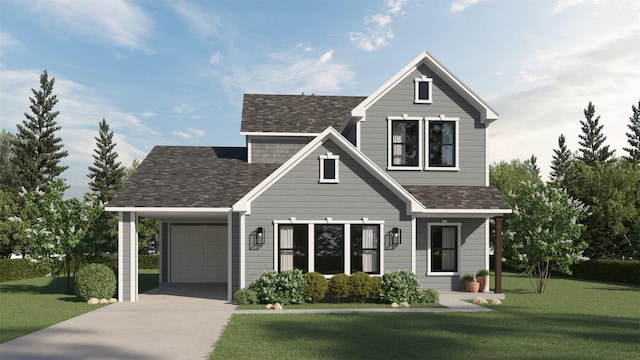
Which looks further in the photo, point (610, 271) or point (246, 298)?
point (610, 271)

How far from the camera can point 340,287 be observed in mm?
18125

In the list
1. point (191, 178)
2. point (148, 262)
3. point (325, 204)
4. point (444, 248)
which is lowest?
point (148, 262)

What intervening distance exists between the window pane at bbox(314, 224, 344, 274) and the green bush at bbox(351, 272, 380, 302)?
1070 mm

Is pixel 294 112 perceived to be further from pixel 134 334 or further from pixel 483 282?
pixel 134 334

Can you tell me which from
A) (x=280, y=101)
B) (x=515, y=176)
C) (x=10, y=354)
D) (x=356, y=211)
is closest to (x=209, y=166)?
(x=280, y=101)

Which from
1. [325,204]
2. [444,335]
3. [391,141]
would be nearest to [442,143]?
[391,141]

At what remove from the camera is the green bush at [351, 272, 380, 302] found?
18141 mm

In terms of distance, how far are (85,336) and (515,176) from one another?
47292mm

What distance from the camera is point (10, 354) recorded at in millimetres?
10438

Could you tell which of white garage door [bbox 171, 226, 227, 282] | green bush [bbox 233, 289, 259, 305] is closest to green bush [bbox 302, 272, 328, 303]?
green bush [bbox 233, 289, 259, 305]

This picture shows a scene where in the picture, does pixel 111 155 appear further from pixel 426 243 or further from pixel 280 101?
pixel 426 243

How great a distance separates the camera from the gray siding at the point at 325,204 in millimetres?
18750

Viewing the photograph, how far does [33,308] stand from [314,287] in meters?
9.03

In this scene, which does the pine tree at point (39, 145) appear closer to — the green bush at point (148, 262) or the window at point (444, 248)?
the green bush at point (148, 262)
